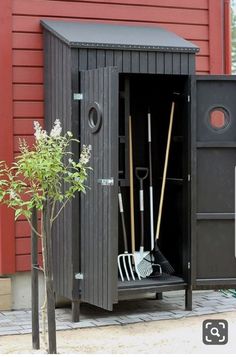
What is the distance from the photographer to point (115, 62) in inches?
255

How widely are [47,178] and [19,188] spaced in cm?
30

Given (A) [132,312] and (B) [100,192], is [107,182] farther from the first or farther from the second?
(A) [132,312]

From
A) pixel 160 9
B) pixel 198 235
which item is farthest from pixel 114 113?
pixel 160 9

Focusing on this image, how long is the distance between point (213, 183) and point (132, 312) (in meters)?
1.41

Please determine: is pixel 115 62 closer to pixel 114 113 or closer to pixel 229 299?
pixel 114 113

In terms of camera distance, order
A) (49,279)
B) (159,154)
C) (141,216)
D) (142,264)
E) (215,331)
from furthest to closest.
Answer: (159,154) < (141,216) < (142,264) < (215,331) < (49,279)

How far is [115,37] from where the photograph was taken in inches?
262

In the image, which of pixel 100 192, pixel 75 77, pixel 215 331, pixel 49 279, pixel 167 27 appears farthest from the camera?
pixel 167 27

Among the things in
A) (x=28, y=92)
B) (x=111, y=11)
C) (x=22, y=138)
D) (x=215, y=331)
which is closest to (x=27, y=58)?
(x=28, y=92)

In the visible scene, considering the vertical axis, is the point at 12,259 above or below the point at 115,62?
below

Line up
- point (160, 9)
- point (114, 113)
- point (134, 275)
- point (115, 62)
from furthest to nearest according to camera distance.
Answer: point (160, 9) < point (134, 275) < point (115, 62) < point (114, 113)

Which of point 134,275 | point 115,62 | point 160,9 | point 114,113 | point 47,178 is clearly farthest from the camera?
point 160,9

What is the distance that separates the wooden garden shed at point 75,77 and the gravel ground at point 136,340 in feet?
1.11

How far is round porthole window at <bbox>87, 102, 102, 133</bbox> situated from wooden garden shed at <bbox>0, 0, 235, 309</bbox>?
0.20 meters
